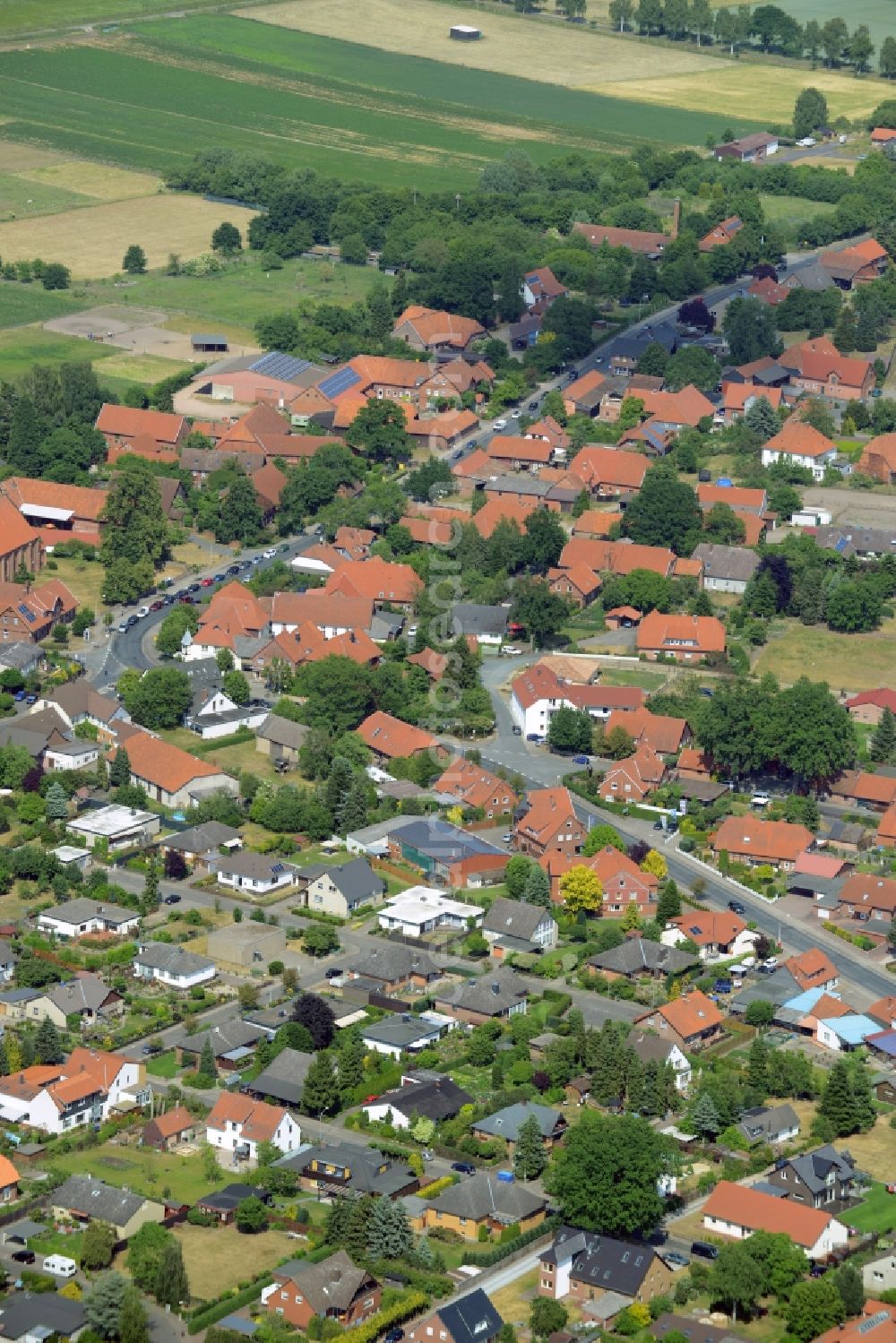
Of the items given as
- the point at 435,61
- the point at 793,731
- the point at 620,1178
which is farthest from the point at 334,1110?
the point at 435,61

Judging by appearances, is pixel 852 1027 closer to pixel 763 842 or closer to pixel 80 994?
pixel 763 842

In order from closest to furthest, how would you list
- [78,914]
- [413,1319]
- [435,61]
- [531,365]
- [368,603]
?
[413,1319] < [78,914] < [368,603] < [531,365] < [435,61]

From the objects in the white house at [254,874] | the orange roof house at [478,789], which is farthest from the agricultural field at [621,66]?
the white house at [254,874]

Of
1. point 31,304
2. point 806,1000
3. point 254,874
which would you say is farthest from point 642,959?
point 31,304

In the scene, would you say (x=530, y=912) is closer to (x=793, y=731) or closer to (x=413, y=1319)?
(x=793, y=731)

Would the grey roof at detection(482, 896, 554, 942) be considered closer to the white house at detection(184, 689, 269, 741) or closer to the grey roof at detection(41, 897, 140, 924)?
the grey roof at detection(41, 897, 140, 924)
